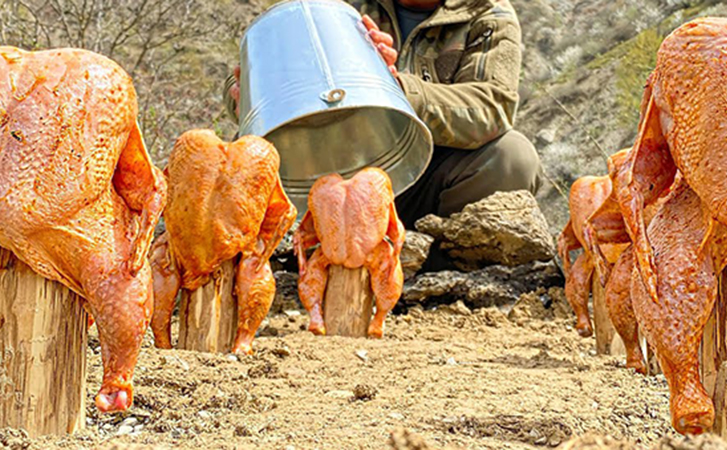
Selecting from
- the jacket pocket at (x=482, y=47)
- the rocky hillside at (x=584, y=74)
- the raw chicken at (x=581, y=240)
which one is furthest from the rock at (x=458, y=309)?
the rocky hillside at (x=584, y=74)

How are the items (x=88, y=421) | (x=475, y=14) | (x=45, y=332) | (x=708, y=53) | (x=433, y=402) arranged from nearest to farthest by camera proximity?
(x=708, y=53) < (x=45, y=332) < (x=88, y=421) < (x=433, y=402) < (x=475, y=14)

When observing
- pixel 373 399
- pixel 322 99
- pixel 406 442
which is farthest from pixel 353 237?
pixel 406 442

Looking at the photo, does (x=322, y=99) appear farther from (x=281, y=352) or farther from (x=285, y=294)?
(x=285, y=294)

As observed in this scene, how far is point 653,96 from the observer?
2223 mm

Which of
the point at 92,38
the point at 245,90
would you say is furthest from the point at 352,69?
the point at 92,38

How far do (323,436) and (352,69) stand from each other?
7.94 ft

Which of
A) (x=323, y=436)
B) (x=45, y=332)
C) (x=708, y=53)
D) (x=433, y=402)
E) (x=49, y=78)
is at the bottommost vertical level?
(x=433, y=402)

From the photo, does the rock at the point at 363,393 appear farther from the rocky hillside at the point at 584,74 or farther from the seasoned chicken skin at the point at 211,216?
the rocky hillside at the point at 584,74

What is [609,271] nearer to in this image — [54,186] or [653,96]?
[653,96]

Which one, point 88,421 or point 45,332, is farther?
point 88,421

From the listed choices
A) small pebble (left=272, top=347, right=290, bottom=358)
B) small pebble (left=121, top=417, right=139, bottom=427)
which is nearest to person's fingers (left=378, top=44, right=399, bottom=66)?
small pebble (left=272, top=347, right=290, bottom=358)

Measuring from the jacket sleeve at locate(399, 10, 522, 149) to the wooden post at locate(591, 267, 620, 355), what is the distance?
2018 mm

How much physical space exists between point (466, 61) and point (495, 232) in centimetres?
141

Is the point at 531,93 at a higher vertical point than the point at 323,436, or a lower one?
lower
